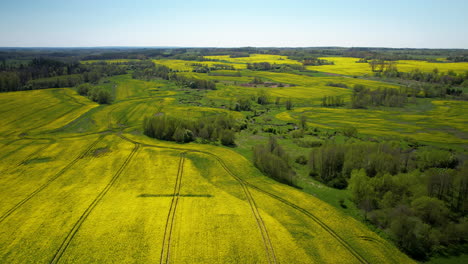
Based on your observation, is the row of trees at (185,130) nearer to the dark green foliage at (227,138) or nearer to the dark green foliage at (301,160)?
the dark green foliage at (227,138)

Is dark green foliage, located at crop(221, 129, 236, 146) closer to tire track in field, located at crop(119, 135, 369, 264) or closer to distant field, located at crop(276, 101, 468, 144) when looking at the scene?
tire track in field, located at crop(119, 135, 369, 264)

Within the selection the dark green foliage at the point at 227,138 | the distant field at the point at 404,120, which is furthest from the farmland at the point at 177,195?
the dark green foliage at the point at 227,138

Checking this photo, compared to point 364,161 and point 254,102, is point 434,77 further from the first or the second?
point 364,161

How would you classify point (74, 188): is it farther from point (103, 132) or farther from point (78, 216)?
point (103, 132)

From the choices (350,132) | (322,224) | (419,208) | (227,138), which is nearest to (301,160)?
(227,138)

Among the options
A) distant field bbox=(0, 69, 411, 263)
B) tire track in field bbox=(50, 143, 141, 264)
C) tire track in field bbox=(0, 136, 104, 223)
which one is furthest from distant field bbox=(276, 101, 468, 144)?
tire track in field bbox=(0, 136, 104, 223)
